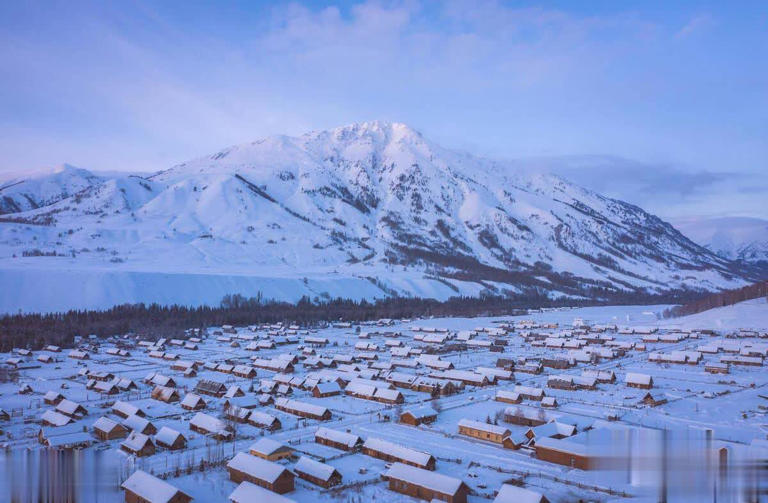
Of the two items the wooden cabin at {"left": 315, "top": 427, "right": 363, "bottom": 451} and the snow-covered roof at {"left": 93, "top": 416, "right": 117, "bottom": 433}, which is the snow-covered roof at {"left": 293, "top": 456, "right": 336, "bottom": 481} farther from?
the snow-covered roof at {"left": 93, "top": 416, "right": 117, "bottom": 433}

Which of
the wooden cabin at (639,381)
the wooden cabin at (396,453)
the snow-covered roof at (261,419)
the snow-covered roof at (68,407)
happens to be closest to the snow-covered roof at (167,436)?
the snow-covered roof at (261,419)

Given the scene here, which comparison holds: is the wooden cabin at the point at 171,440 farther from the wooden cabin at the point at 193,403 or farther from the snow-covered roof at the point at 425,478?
the snow-covered roof at the point at 425,478

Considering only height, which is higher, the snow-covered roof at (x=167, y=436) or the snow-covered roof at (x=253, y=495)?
the snow-covered roof at (x=253, y=495)

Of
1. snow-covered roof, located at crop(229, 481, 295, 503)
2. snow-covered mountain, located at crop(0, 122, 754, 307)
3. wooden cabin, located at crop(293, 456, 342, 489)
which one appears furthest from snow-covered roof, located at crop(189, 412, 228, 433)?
snow-covered mountain, located at crop(0, 122, 754, 307)

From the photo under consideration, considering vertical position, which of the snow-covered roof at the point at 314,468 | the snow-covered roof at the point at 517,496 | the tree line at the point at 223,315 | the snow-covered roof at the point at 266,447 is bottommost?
the tree line at the point at 223,315

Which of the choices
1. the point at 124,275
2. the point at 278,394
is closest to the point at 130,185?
the point at 124,275

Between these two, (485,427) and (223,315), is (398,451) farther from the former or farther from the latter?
(223,315)

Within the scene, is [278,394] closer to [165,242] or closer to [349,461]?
[349,461]
